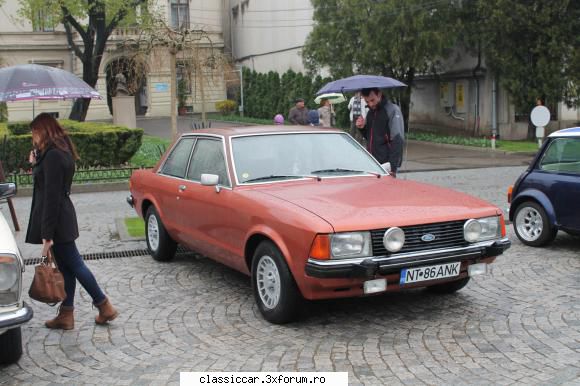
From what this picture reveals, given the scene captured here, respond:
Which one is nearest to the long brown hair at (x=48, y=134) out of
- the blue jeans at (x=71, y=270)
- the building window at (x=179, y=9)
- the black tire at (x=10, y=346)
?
the blue jeans at (x=71, y=270)

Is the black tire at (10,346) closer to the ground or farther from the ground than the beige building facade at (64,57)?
closer to the ground

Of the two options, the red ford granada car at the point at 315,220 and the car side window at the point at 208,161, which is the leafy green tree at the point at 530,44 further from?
the car side window at the point at 208,161

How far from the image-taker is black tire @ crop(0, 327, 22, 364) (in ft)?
15.6

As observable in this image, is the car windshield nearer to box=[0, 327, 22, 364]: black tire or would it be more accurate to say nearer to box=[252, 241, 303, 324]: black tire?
box=[252, 241, 303, 324]: black tire

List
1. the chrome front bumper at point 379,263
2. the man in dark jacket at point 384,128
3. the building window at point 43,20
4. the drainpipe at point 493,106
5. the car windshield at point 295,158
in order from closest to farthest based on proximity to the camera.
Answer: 1. the chrome front bumper at point 379,263
2. the car windshield at point 295,158
3. the man in dark jacket at point 384,128
4. the drainpipe at point 493,106
5. the building window at point 43,20

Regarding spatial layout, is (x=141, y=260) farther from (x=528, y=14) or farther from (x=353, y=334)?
(x=528, y=14)

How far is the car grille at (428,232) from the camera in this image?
5164mm

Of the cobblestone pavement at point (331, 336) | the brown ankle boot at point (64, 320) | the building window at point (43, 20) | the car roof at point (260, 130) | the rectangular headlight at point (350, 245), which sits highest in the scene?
the building window at point (43, 20)

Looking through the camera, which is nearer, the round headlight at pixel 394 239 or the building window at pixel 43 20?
the round headlight at pixel 394 239

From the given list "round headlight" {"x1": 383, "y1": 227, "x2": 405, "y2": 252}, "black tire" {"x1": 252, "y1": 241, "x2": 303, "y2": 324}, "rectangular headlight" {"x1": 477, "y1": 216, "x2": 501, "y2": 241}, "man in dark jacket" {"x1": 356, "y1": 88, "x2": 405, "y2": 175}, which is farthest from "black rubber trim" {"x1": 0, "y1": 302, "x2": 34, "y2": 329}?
"man in dark jacket" {"x1": 356, "y1": 88, "x2": 405, "y2": 175}

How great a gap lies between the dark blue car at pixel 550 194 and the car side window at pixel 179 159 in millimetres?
4149

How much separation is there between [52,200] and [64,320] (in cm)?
108

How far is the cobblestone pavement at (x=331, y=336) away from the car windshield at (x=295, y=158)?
1.21 m

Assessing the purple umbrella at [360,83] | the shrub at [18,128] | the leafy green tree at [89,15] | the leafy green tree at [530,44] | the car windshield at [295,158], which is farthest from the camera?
the leafy green tree at [89,15]
